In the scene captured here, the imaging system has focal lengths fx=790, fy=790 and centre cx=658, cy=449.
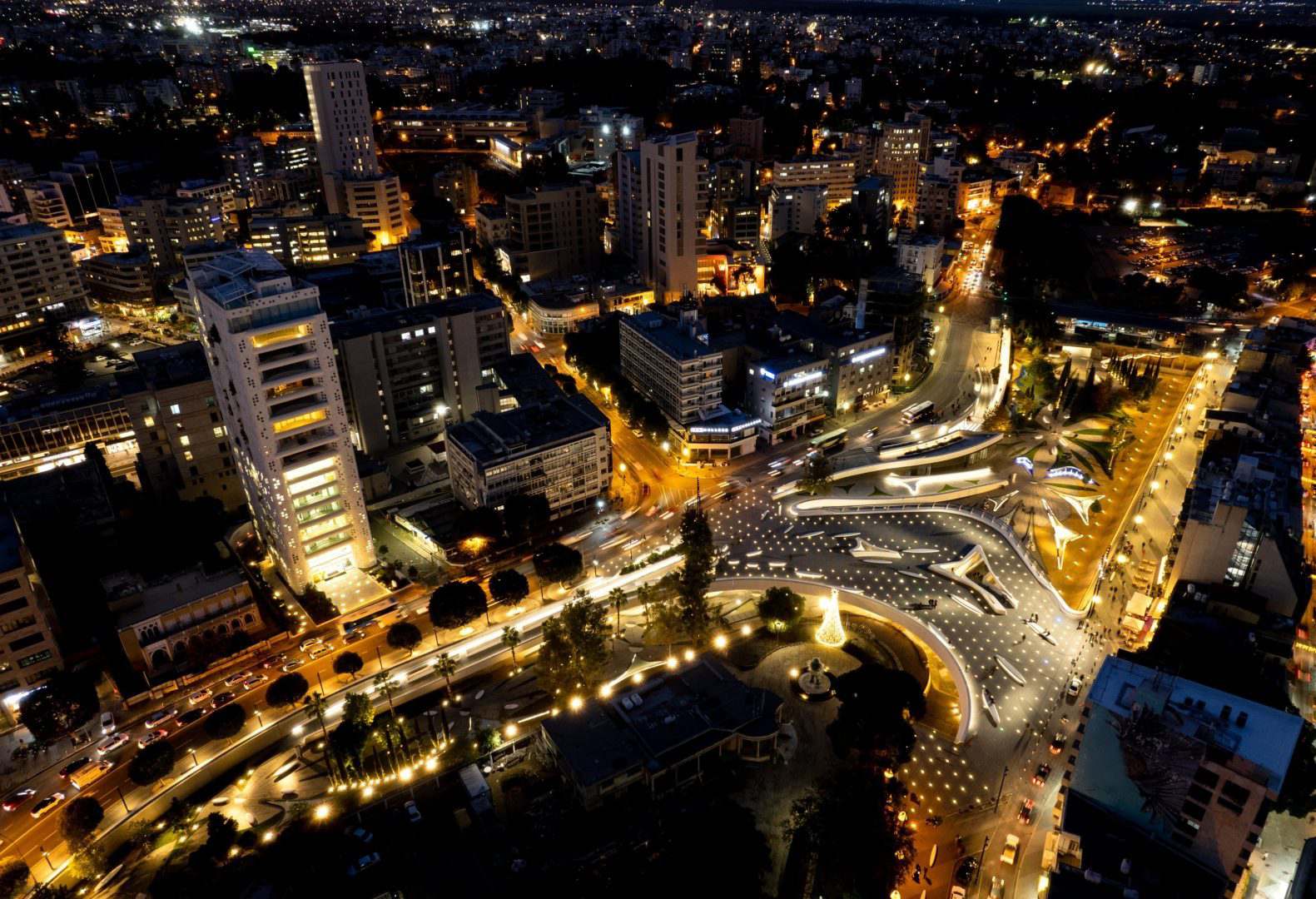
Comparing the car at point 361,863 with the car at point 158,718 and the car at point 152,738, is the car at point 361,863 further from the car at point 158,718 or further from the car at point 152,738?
the car at point 158,718

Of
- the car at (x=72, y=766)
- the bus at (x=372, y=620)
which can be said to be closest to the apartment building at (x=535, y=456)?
the bus at (x=372, y=620)

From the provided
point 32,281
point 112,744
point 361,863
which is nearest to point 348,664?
point 112,744

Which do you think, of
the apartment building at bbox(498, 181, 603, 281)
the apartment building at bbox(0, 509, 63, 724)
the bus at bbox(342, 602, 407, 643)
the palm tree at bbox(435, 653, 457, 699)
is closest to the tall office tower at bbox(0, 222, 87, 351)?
the apartment building at bbox(498, 181, 603, 281)

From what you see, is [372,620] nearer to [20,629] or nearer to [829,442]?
[20,629]

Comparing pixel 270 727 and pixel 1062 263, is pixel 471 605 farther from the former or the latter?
pixel 1062 263

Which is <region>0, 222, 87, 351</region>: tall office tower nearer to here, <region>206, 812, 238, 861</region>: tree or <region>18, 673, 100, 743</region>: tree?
<region>18, 673, 100, 743</region>: tree

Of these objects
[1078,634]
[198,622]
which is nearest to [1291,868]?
[1078,634]
